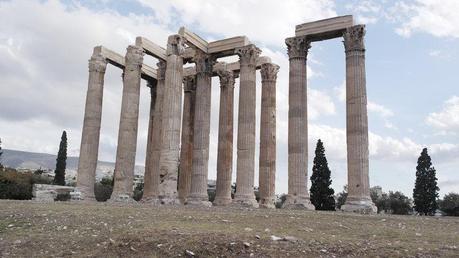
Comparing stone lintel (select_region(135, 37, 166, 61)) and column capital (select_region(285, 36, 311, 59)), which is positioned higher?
stone lintel (select_region(135, 37, 166, 61))

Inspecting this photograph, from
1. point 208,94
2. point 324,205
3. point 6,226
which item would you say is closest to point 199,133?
point 208,94

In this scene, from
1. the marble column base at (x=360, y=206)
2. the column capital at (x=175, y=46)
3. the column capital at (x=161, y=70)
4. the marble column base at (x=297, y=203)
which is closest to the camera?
the marble column base at (x=360, y=206)

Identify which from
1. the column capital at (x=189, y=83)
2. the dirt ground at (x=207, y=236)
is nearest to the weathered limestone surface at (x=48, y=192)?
the column capital at (x=189, y=83)

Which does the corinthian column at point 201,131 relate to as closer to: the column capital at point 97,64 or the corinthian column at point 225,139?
the corinthian column at point 225,139

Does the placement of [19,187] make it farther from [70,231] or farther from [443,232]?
[443,232]

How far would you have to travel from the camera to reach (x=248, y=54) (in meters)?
38.1

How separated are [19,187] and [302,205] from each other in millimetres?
39008

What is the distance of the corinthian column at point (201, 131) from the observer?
3822 centimetres

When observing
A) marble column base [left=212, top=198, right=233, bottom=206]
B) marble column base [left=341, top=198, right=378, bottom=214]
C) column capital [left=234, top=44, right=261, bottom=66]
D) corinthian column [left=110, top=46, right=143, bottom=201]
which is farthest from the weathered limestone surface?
marble column base [left=341, top=198, right=378, bottom=214]

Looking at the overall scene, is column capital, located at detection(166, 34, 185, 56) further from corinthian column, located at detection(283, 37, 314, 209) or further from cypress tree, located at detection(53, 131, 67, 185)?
cypress tree, located at detection(53, 131, 67, 185)

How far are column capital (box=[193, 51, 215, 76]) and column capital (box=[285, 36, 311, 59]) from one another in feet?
26.1

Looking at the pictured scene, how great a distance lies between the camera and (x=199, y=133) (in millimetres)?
39031

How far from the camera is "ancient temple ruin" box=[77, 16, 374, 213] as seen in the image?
32.6 metres

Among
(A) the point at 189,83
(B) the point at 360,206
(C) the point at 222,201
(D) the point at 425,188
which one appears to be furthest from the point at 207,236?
(D) the point at 425,188
